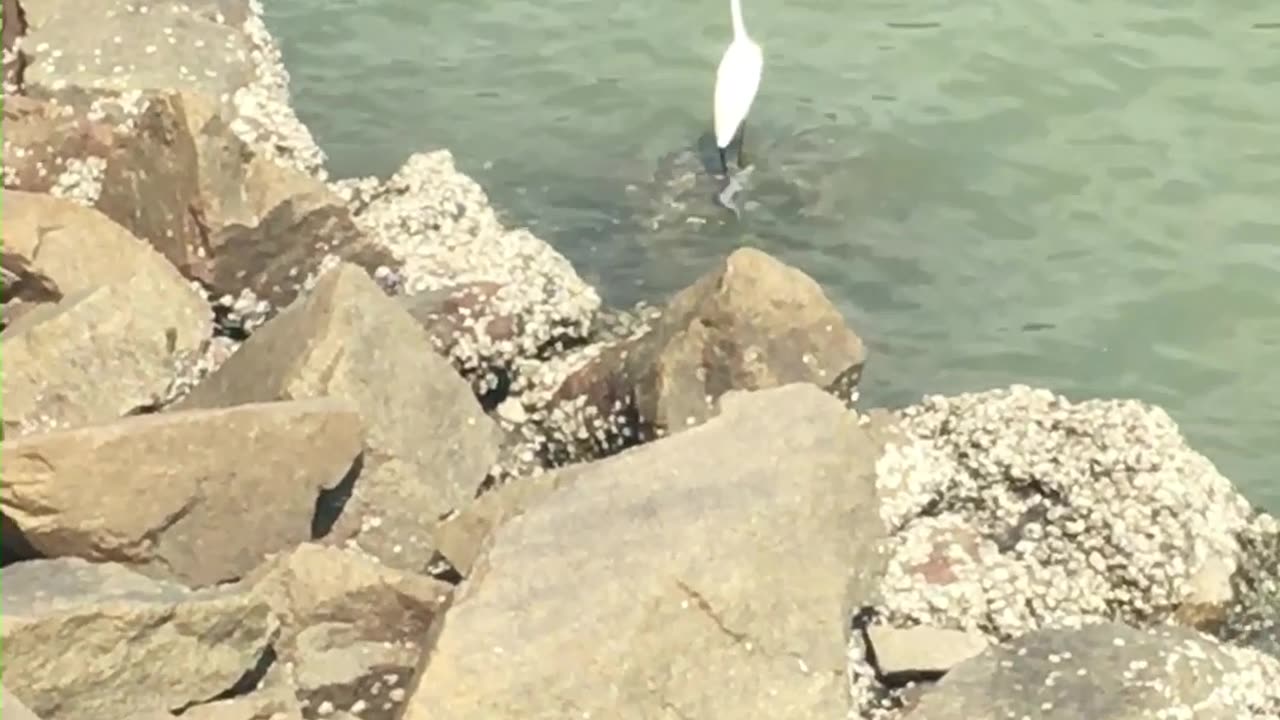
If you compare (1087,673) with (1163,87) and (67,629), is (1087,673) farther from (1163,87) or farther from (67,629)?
(1163,87)

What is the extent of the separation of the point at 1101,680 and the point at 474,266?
2.98 m

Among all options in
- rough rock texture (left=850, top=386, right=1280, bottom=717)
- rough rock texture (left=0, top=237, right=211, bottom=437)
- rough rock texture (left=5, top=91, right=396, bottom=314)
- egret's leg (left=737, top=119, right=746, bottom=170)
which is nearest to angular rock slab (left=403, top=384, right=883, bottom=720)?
A: rough rock texture (left=850, top=386, right=1280, bottom=717)

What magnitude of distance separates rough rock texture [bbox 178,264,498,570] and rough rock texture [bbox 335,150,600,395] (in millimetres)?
670

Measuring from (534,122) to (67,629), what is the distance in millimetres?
5511

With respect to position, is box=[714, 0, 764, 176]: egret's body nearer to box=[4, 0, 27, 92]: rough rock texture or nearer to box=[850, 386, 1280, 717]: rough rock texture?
box=[850, 386, 1280, 717]: rough rock texture

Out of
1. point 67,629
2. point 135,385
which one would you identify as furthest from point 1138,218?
point 67,629

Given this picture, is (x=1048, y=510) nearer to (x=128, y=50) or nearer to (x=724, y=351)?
(x=724, y=351)

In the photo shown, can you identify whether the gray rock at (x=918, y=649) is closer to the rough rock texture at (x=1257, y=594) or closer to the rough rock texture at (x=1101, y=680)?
the rough rock texture at (x=1101, y=680)

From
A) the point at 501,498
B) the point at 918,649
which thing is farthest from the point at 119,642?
the point at 918,649

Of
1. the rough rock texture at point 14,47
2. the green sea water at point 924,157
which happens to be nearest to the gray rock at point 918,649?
the green sea water at point 924,157

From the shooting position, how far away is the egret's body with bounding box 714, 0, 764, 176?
8016 millimetres

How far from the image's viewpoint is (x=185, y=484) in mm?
4012

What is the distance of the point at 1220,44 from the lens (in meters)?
8.84

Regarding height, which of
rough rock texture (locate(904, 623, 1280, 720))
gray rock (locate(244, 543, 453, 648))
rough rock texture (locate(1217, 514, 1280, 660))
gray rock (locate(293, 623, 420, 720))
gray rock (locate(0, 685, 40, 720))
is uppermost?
gray rock (locate(0, 685, 40, 720))
